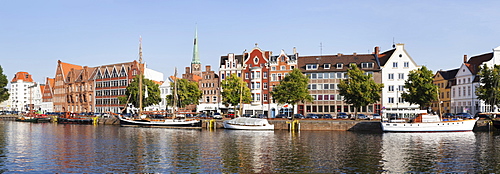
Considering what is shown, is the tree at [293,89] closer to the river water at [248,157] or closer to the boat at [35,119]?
the river water at [248,157]

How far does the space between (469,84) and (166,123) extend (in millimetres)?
75294

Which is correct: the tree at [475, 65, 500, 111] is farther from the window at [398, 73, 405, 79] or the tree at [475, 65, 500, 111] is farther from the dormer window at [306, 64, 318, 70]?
the dormer window at [306, 64, 318, 70]

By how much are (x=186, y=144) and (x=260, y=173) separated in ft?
78.2

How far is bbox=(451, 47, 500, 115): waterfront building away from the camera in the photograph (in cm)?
11100

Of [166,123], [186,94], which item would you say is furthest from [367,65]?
[166,123]

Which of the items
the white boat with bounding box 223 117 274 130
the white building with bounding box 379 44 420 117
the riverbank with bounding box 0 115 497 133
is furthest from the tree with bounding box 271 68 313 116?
the white building with bounding box 379 44 420 117

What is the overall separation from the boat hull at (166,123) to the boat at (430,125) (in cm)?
3768

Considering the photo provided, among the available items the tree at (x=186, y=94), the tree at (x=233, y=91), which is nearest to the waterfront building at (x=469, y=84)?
the tree at (x=233, y=91)

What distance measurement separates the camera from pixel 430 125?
8075 centimetres

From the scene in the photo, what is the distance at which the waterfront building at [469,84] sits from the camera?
111 meters

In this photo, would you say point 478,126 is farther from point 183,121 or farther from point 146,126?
point 146,126

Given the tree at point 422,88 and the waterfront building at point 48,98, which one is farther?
the waterfront building at point 48,98

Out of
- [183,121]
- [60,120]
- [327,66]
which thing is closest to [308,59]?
[327,66]

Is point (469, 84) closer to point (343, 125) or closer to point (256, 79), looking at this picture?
point (343, 125)
